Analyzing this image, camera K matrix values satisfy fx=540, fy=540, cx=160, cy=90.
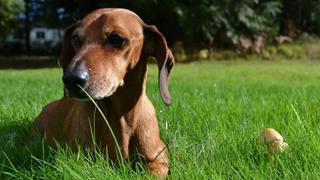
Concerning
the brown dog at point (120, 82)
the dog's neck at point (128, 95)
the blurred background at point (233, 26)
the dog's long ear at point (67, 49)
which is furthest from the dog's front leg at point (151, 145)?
the blurred background at point (233, 26)

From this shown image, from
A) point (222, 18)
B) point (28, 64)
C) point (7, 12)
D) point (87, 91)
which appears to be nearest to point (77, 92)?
point (87, 91)

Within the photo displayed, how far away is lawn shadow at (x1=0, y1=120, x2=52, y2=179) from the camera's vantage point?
9.98ft

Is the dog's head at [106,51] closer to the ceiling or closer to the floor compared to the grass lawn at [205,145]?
closer to the ceiling

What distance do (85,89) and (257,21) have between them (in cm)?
1658

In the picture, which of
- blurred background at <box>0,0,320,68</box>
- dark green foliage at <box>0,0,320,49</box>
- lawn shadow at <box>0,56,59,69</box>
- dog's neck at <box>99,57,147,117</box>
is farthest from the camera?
lawn shadow at <box>0,56,59,69</box>

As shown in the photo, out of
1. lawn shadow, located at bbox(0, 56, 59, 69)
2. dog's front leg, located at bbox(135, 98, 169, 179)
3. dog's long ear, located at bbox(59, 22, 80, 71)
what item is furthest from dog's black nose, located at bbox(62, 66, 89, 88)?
lawn shadow, located at bbox(0, 56, 59, 69)

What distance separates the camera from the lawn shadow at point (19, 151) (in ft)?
9.98

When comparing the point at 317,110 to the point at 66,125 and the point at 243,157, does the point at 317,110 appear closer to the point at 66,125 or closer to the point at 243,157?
the point at 243,157

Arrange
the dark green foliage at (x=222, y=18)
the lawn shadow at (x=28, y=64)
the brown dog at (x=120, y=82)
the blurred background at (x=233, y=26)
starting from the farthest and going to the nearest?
the lawn shadow at (x=28, y=64), the blurred background at (x=233, y=26), the dark green foliage at (x=222, y=18), the brown dog at (x=120, y=82)

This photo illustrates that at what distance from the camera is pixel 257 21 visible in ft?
61.7

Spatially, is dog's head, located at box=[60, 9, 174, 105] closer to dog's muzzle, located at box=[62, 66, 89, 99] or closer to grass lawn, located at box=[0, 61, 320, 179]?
dog's muzzle, located at box=[62, 66, 89, 99]

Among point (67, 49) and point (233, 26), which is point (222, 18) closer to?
point (233, 26)

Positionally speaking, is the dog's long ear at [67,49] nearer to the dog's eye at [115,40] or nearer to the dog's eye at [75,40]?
the dog's eye at [75,40]

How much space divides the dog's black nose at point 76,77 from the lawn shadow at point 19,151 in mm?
469
